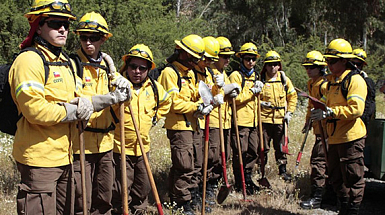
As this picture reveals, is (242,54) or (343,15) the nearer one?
(242,54)

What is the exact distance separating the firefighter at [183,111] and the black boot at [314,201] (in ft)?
6.10

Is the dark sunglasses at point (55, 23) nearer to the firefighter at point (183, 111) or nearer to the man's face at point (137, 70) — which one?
the man's face at point (137, 70)

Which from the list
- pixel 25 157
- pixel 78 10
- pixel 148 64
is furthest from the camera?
pixel 78 10

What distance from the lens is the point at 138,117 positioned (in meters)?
4.96

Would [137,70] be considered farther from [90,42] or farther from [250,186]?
[250,186]

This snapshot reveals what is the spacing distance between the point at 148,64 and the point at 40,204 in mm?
2312

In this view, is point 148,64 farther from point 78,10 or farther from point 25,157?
point 78,10

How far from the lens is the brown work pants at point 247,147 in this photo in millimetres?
7320

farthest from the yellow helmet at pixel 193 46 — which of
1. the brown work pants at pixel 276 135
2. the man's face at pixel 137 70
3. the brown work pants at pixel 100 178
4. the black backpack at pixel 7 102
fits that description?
the brown work pants at pixel 276 135

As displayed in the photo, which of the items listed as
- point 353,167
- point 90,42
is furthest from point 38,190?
point 353,167

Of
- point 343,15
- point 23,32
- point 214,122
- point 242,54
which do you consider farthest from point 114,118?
point 343,15

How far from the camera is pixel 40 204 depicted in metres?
3.39

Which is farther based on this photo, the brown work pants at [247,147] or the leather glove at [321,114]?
the brown work pants at [247,147]

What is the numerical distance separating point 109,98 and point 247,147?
12.9 feet
